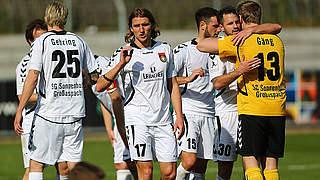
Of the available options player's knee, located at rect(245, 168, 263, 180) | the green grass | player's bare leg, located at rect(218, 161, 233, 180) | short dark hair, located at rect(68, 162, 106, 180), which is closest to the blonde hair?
player's knee, located at rect(245, 168, 263, 180)

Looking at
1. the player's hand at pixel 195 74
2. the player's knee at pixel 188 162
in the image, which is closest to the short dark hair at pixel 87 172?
the player's hand at pixel 195 74

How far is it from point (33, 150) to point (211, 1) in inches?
831

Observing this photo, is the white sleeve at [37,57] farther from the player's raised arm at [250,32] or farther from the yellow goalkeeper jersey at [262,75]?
the player's raised arm at [250,32]

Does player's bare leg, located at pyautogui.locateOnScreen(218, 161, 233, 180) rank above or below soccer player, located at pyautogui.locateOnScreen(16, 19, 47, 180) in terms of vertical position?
below

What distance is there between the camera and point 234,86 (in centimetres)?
945

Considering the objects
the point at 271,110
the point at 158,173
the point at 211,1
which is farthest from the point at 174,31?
the point at 271,110

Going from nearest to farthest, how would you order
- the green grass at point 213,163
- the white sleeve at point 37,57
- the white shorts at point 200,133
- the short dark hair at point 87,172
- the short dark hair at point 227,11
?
the short dark hair at point 87,172
the white sleeve at point 37,57
the short dark hair at point 227,11
the white shorts at point 200,133
the green grass at point 213,163

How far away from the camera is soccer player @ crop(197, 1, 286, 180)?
7844 mm

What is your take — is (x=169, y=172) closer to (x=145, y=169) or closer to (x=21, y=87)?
(x=145, y=169)

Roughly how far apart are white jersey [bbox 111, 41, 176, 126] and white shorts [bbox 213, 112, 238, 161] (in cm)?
123

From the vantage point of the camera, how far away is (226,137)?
31.2 ft

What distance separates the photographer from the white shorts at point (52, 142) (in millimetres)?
8047

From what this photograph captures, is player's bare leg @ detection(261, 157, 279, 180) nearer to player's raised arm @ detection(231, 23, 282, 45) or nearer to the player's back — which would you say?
the player's back

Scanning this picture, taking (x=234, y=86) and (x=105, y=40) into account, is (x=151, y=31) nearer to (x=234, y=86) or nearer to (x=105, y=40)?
(x=234, y=86)
